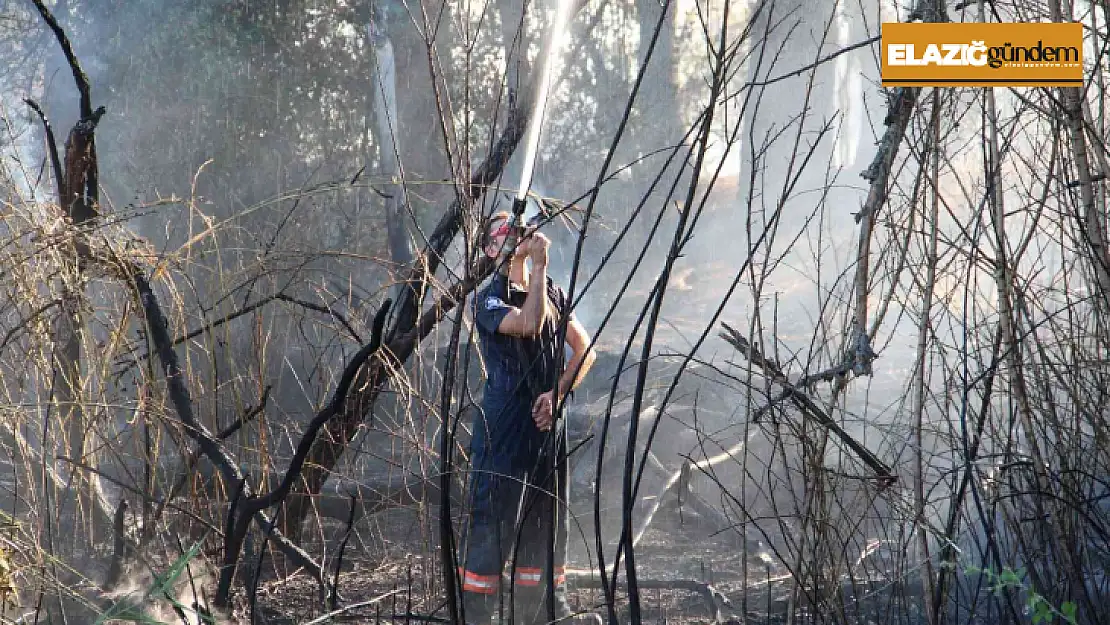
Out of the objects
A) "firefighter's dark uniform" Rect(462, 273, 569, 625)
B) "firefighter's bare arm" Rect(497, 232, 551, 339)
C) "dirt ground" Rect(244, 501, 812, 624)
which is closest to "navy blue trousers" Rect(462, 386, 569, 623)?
"firefighter's dark uniform" Rect(462, 273, 569, 625)

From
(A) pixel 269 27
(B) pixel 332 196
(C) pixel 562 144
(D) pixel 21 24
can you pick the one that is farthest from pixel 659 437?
(D) pixel 21 24

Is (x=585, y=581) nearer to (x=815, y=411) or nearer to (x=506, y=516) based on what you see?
(x=506, y=516)

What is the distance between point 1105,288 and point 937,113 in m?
0.50

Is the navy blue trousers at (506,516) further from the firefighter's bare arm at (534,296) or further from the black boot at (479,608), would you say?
the firefighter's bare arm at (534,296)

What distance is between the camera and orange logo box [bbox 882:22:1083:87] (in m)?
1.90

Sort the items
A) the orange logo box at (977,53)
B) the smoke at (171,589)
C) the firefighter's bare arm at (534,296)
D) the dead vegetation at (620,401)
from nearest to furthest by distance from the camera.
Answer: the dead vegetation at (620,401), the orange logo box at (977,53), the smoke at (171,589), the firefighter's bare arm at (534,296)

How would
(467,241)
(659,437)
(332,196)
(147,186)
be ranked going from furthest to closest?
(147,186)
(332,196)
(659,437)
(467,241)

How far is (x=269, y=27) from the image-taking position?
344 inches

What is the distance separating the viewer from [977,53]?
2082mm

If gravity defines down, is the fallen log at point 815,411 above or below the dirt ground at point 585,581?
above

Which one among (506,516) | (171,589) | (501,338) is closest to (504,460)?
(506,516)

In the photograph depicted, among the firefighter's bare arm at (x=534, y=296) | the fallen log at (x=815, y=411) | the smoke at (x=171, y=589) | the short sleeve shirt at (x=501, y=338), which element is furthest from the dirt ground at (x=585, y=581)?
the fallen log at (x=815, y=411)

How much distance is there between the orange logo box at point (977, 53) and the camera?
1903 millimetres

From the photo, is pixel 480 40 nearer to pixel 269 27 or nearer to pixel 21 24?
pixel 269 27
